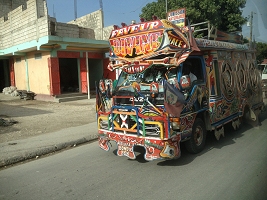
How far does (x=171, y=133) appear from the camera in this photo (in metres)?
4.54

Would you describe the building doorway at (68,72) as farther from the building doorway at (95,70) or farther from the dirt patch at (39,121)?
the dirt patch at (39,121)

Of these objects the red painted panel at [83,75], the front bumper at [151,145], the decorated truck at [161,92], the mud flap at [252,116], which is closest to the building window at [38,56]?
the red painted panel at [83,75]

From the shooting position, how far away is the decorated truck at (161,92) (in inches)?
181

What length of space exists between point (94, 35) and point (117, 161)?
48.8ft

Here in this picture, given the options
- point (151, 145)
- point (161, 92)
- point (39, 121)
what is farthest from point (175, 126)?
point (39, 121)

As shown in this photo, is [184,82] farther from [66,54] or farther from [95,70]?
[95,70]

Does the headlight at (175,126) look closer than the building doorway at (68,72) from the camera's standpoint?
Yes

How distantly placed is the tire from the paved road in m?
0.15

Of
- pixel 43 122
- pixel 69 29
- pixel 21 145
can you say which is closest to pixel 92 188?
pixel 21 145

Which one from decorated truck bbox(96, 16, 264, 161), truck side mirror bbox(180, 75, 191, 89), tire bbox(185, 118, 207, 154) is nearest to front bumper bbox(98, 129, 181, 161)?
decorated truck bbox(96, 16, 264, 161)

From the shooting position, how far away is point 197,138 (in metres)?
5.58

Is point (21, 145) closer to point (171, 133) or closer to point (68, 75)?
point (171, 133)

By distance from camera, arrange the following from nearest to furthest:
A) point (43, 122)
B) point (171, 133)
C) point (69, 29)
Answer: point (171, 133) → point (43, 122) → point (69, 29)

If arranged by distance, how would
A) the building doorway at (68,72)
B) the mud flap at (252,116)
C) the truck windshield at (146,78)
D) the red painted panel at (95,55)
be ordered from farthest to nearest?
the building doorway at (68,72) < the red painted panel at (95,55) < the mud flap at (252,116) < the truck windshield at (146,78)
